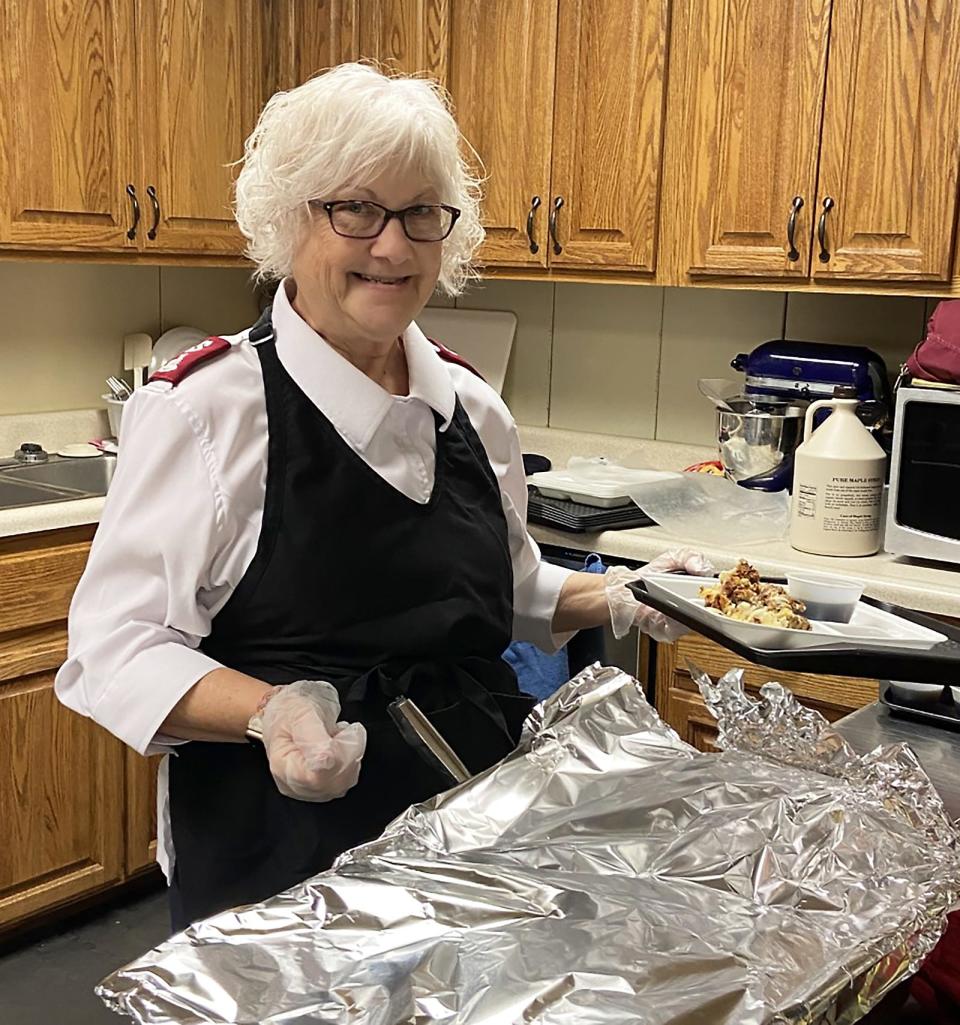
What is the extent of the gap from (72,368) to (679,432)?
1.44 metres

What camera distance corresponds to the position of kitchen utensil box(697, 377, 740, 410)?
8.44ft

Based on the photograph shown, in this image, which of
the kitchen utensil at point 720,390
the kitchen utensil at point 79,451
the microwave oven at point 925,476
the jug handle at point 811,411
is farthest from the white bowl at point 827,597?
the kitchen utensil at point 79,451

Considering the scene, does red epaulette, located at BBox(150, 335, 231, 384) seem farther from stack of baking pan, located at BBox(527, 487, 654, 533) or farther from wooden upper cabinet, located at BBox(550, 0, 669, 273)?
wooden upper cabinet, located at BBox(550, 0, 669, 273)

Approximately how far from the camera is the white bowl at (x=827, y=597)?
1.42 m

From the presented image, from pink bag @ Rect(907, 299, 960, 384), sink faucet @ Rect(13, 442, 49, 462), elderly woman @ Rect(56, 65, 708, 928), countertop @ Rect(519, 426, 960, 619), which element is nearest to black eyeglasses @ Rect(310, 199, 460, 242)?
elderly woman @ Rect(56, 65, 708, 928)

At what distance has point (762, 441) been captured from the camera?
2.48 m

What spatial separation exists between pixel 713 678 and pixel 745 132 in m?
1.02

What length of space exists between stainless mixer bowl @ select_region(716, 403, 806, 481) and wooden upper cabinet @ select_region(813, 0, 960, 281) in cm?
31

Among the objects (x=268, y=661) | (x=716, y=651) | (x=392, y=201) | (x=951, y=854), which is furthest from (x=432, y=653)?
(x=716, y=651)

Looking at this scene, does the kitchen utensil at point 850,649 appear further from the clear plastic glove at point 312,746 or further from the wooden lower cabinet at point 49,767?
the wooden lower cabinet at point 49,767

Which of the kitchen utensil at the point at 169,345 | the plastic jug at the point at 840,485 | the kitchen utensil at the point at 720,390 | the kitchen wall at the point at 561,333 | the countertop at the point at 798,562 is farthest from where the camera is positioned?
the kitchen utensil at the point at 169,345

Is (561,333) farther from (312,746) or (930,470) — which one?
(312,746)

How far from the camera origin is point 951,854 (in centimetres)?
83

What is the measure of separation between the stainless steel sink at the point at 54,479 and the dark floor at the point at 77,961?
0.87 metres
